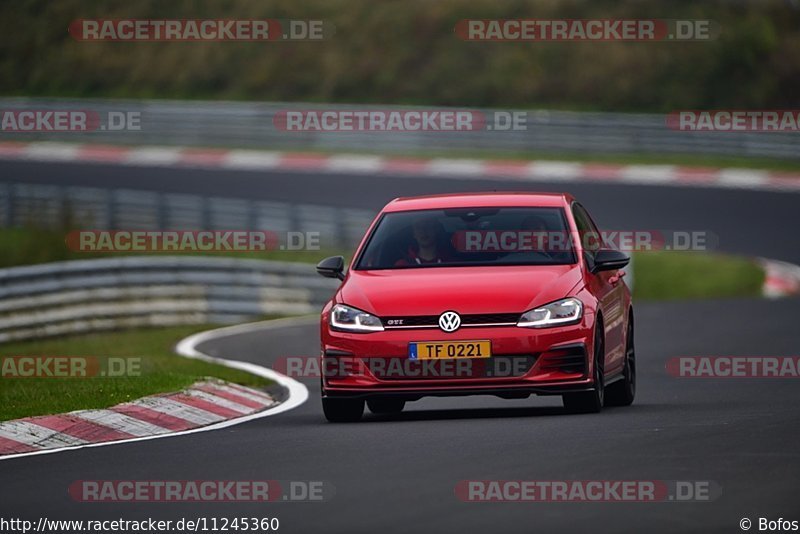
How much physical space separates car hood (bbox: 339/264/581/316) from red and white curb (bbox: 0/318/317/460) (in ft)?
4.86

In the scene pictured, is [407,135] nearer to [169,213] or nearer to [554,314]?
[169,213]

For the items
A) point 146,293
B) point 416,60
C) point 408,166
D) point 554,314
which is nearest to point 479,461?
point 554,314

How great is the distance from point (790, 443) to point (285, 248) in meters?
20.8

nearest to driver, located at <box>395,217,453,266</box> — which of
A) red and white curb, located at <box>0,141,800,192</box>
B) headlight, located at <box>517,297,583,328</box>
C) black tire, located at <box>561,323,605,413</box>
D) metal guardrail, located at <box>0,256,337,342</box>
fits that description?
headlight, located at <box>517,297,583,328</box>

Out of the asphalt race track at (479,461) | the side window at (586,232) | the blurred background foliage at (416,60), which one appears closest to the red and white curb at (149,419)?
the asphalt race track at (479,461)

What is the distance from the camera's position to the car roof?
12648mm

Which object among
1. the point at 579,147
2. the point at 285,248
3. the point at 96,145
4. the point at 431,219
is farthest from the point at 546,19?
the point at 431,219

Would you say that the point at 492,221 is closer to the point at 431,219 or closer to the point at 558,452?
the point at 431,219

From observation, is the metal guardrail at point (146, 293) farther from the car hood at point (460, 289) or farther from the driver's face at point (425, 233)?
the car hood at point (460, 289)

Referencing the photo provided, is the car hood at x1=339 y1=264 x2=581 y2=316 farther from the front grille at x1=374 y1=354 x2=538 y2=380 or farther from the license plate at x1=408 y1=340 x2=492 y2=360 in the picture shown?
the front grille at x1=374 y1=354 x2=538 y2=380

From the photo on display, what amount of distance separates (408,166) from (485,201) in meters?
27.1

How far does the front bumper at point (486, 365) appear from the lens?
1139 centimetres

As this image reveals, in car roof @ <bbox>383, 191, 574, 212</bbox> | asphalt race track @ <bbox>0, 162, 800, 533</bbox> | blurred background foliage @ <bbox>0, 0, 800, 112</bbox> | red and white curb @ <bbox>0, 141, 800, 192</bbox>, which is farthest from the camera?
blurred background foliage @ <bbox>0, 0, 800, 112</bbox>

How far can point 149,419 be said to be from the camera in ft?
41.2
